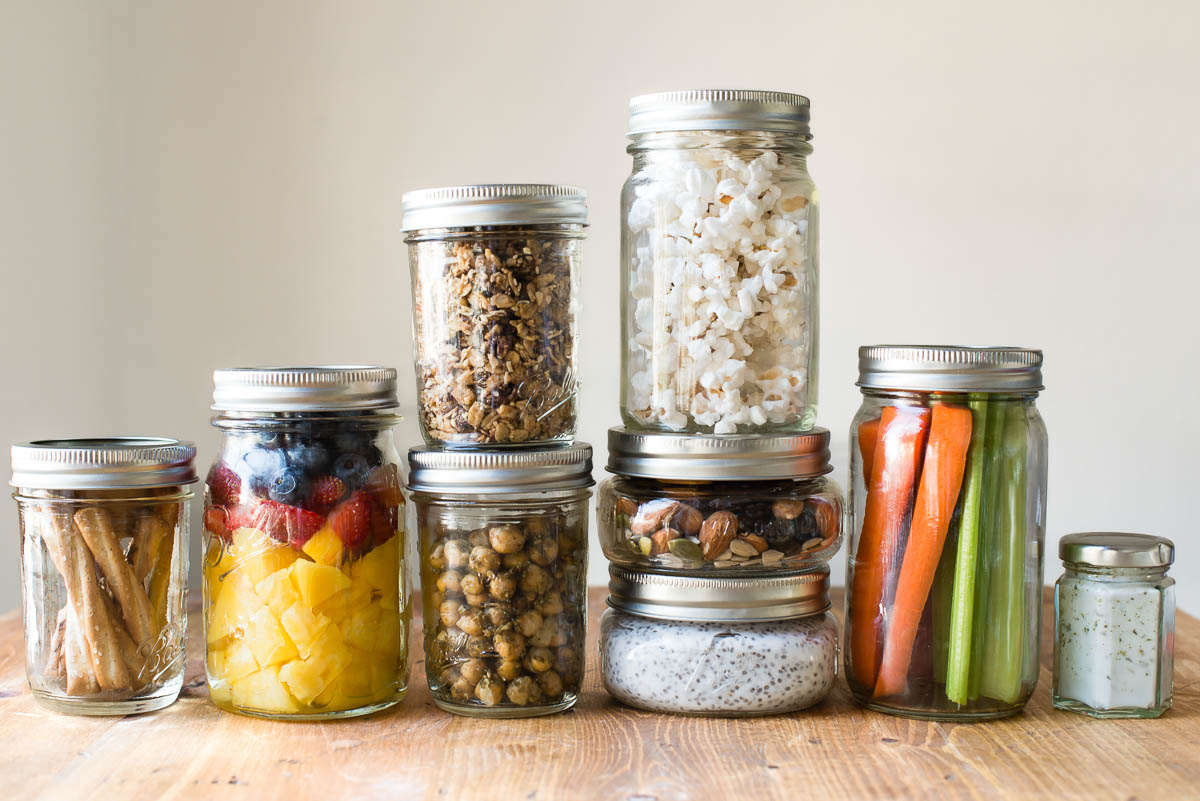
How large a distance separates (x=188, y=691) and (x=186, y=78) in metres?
0.91

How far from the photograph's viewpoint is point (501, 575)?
3.06 feet

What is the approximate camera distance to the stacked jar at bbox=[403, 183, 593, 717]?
0.94 meters

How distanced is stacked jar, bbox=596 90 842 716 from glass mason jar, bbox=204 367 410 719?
0.20m

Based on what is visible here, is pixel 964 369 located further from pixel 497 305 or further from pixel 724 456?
pixel 497 305

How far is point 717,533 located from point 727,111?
13.3 inches

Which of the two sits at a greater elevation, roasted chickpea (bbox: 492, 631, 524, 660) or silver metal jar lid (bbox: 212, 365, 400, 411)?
silver metal jar lid (bbox: 212, 365, 400, 411)

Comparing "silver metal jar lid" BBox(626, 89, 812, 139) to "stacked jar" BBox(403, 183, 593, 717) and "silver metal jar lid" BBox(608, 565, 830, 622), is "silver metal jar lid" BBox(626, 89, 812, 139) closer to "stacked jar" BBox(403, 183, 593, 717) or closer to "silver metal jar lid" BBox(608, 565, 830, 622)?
"stacked jar" BBox(403, 183, 593, 717)

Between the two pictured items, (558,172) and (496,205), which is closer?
(496,205)

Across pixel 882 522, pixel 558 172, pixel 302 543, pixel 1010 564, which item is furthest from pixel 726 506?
pixel 558 172

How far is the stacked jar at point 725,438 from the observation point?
96 centimetres

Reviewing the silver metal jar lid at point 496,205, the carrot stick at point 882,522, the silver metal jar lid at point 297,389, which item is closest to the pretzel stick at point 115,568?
the silver metal jar lid at point 297,389

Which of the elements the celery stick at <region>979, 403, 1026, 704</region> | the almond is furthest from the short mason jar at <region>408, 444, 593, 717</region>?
the celery stick at <region>979, 403, 1026, 704</region>

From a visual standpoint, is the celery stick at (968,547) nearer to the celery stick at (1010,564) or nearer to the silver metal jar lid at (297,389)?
the celery stick at (1010,564)

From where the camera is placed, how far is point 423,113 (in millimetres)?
1635
